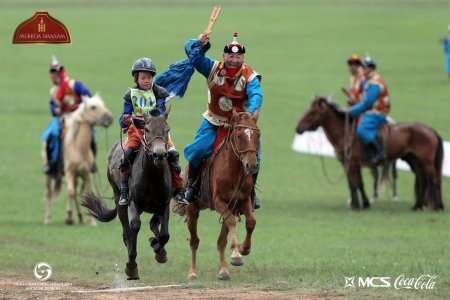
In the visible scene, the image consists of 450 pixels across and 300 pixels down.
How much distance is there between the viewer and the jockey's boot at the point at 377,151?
2495 cm

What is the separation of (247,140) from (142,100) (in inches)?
52.1

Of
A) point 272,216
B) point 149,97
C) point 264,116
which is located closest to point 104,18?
point 264,116

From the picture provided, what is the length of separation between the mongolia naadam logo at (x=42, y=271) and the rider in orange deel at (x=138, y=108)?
2139 millimetres

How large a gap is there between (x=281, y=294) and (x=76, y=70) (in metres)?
37.8

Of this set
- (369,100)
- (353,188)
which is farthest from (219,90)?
(353,188)

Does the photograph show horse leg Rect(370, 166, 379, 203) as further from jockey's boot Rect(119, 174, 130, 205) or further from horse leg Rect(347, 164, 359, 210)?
jockey's boot Rect(119, 174, 130, 205)

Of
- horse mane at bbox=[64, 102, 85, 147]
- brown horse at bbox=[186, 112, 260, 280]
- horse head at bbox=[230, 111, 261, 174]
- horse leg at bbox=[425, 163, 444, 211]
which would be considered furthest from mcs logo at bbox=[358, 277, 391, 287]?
horse leg at bbox=[425, 163, 444, 211]

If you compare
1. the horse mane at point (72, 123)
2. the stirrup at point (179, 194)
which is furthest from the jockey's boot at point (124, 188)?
the horse mane at point (72, 123)

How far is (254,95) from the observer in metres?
14.7

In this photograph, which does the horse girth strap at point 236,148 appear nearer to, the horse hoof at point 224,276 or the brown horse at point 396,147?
the horse hoof at point 224,276

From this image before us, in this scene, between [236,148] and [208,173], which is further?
[208,173]

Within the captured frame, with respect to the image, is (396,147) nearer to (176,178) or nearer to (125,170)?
(176,178)

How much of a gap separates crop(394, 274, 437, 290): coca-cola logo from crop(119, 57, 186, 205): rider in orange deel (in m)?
2.96

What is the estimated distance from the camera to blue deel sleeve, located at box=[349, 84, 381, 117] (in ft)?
81.3
